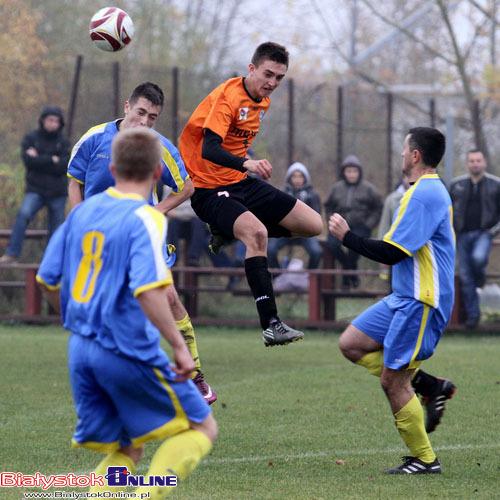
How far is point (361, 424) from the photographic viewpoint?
720 cm

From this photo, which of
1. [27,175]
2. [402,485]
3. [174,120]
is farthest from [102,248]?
[174,120]

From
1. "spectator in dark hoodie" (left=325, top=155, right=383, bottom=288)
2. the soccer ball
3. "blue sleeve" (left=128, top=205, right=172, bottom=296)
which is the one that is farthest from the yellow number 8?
"spectator in dark hoodie" (left=325, top=155, right=383, bottom=288)

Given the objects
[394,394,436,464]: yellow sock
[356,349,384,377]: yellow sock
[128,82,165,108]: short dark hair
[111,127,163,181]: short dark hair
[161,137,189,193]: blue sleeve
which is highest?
[128,82,165,108]: short dark hair

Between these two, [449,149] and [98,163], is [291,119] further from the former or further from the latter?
[98,163]

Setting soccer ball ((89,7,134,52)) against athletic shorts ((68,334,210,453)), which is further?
soccer ball ((89,7,134,52))

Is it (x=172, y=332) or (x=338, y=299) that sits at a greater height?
(x=172, y=332)

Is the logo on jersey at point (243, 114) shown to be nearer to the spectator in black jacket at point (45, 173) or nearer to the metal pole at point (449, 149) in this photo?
the spectator in black jacket at point (45, 173)

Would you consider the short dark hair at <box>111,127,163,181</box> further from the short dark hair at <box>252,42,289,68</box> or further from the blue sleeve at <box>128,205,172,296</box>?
the short dark hair at <box>252,42,289,68</box>

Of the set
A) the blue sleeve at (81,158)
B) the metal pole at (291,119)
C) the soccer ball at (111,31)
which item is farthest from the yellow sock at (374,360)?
the metal pole at (291,119)

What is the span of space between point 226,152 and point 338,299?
8199 millimetres

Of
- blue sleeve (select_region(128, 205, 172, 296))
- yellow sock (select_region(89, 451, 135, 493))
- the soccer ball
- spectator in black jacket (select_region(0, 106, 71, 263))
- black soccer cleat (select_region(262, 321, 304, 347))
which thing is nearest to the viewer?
blue sleeve (select_region(128, 205, 172, 296))

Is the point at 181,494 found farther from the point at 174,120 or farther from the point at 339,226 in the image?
the point at 174,120

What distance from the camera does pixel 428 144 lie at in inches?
224

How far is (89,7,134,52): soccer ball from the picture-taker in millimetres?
7102
